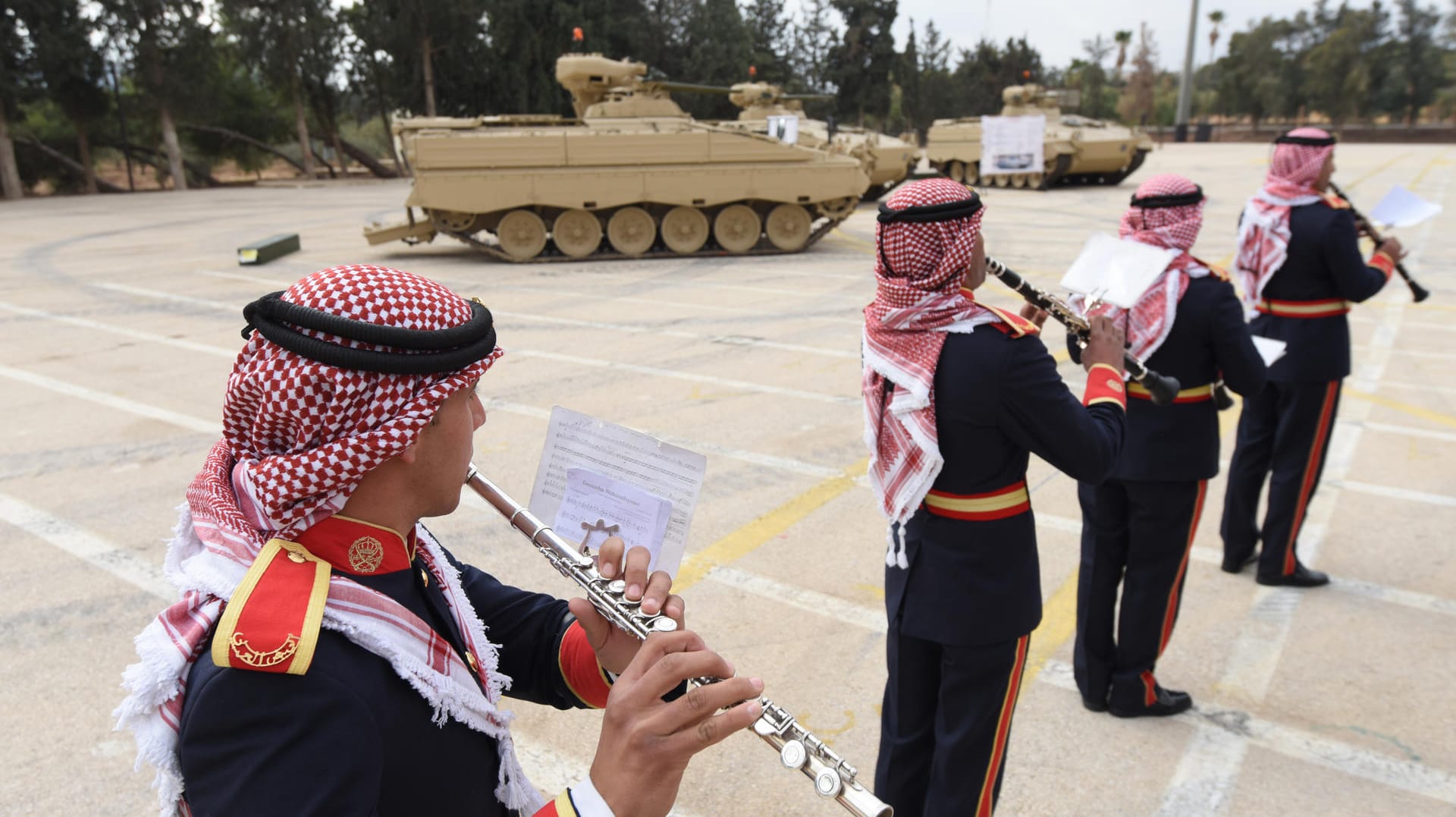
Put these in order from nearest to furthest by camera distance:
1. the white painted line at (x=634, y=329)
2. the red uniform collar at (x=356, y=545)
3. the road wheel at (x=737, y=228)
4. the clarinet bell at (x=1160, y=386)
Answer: the red uniform collar at (x=356, y=545) → the clarinet bell at (x=1160, y=386) → the white painted line at (x=634, y=329) → the road wheel at (x=737, y=228)

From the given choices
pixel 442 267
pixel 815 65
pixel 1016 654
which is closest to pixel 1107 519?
pixel 1016 654

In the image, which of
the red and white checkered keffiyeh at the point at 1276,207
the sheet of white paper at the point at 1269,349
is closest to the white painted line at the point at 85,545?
the sheet of white paper at the point at 1269,349

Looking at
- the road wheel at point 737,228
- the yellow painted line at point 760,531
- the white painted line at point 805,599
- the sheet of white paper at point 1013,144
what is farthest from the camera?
the sheet of white paper at point 1013,144

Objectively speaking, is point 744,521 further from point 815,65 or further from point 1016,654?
point 815,65

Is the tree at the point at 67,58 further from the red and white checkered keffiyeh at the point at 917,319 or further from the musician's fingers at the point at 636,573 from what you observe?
the musician's fingers at the point at 636,573

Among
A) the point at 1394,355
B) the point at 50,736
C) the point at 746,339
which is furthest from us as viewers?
the point at 746,339

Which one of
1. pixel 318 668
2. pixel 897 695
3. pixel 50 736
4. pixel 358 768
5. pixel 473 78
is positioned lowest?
pixel 50 736

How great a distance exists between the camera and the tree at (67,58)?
91.8 ft

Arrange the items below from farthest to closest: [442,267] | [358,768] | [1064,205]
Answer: [1064,205] → [442,267] → [358,768]

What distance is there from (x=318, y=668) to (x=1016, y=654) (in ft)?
6.87

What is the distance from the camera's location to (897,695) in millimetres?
2926

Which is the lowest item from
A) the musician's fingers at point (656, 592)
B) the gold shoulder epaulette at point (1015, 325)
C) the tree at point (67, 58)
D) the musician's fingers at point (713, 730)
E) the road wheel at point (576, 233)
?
the road wheel at point (576, 233)

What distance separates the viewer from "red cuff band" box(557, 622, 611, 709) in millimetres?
1861

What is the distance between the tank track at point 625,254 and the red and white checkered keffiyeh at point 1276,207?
11966mm
